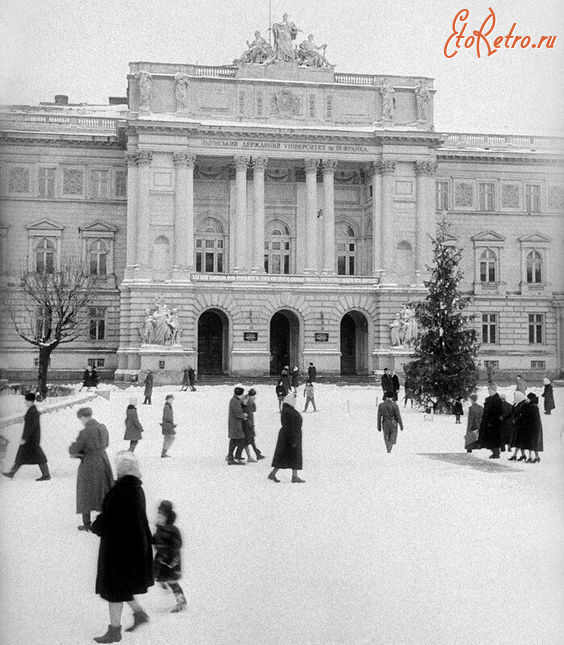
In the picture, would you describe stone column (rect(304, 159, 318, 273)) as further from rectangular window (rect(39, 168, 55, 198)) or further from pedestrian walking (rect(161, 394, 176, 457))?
pedestrian walking (rect(161, 394, 176, 457))

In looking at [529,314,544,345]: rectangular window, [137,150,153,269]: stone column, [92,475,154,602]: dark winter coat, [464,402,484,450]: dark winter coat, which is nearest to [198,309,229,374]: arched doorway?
[137,150,153,269]: stone column

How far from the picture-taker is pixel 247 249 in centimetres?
5969

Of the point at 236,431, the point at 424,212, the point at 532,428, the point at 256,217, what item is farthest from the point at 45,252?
the point at 532,428

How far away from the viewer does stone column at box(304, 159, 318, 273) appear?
58469 mm

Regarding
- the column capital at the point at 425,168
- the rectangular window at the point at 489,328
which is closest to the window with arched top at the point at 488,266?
the rectangular window at the point at 489,328

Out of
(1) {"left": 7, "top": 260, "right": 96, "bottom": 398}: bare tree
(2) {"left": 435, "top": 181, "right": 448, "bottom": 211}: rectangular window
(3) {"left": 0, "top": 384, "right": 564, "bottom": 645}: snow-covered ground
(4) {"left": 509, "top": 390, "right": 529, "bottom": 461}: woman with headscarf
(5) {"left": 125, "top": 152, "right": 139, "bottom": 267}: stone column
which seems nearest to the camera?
(3) {"left": 0, "top": 384, "right": 564, "bottom": 645}: snow-covered ground

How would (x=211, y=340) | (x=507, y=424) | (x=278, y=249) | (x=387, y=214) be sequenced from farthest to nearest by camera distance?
1. (x=278, y=249)
2. (x=387, y=214)
3. (x=211, y=340)
4. (x=507, y=424)

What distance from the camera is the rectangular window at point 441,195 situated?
64.5 metres

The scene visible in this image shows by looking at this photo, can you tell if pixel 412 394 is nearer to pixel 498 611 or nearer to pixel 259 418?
pixel 259 418

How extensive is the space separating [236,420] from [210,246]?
4261cm

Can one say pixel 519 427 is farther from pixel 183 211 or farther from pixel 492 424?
pixel 183 211

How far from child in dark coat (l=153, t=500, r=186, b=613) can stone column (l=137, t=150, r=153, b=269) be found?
48.0 meters

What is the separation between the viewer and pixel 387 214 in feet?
194

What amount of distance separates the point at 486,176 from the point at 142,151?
24.8 meters
